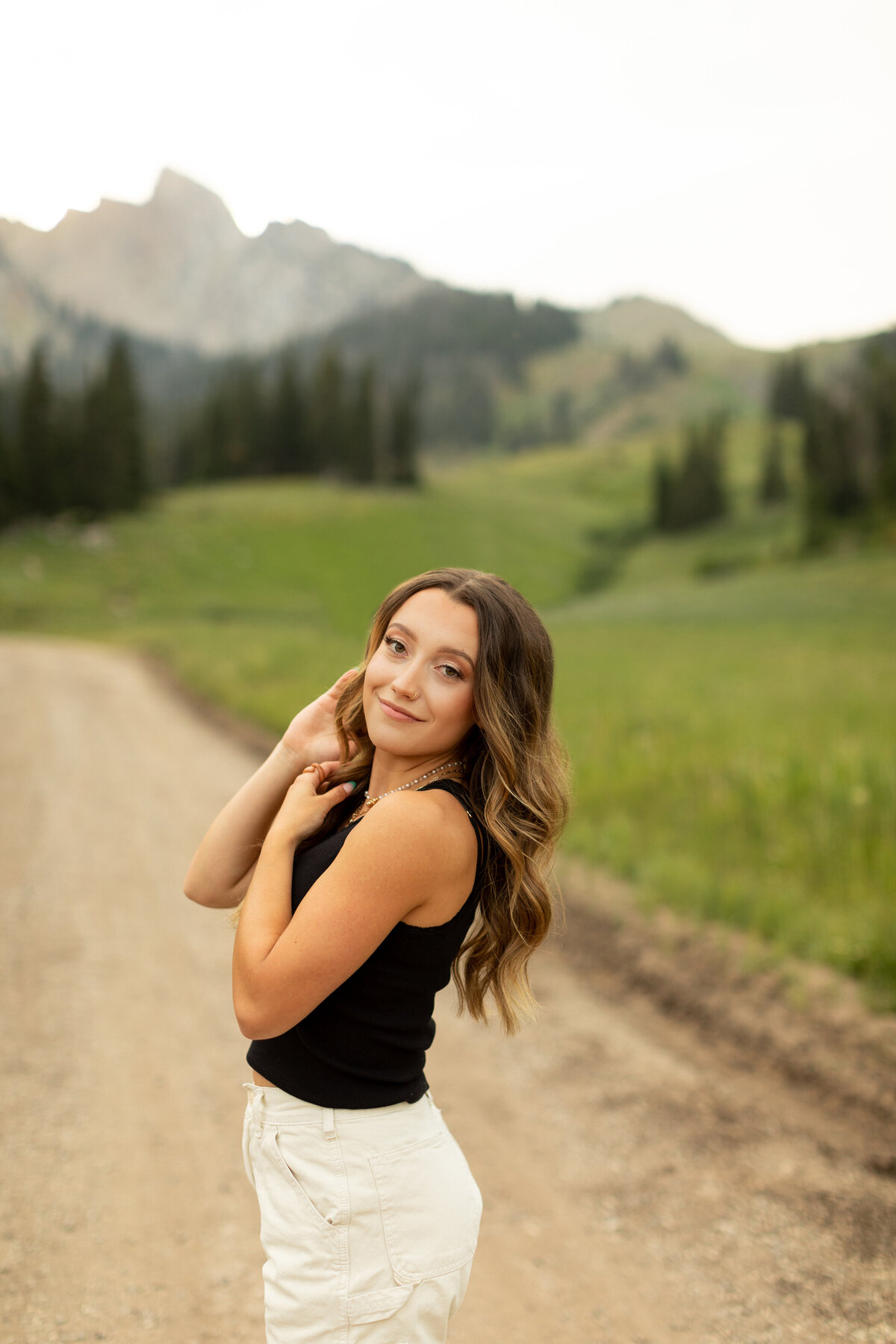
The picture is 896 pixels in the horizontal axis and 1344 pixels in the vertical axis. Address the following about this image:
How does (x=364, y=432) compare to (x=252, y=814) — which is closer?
(x=252, y=814)

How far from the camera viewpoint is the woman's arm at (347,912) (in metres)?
1.72

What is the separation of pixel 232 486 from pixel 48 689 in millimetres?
58471

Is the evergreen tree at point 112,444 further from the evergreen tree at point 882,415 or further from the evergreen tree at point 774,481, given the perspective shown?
the evergreen tree at point 774,481

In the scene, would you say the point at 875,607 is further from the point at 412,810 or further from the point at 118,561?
the point at 412,810

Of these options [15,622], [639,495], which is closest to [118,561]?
[15,622]

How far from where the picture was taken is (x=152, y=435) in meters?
89.0

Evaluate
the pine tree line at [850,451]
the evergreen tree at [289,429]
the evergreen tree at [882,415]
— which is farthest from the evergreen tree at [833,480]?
the evergreen tree at [289,429]

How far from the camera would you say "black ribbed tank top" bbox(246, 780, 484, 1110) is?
73.0 inches

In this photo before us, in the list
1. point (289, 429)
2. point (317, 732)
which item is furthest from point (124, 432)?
point (317, 732)

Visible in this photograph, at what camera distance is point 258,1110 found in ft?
6.49

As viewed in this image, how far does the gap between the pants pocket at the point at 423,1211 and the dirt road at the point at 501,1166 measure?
1.52 meters

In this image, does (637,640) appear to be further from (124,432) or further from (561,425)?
(561,425)

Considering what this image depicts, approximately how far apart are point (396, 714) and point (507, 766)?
26cm

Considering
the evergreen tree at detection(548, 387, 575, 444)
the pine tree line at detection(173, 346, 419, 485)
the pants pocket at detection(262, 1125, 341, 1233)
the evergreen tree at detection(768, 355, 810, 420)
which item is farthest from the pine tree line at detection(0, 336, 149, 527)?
the evergreen tree at detection(548, 387, 575, 444)
